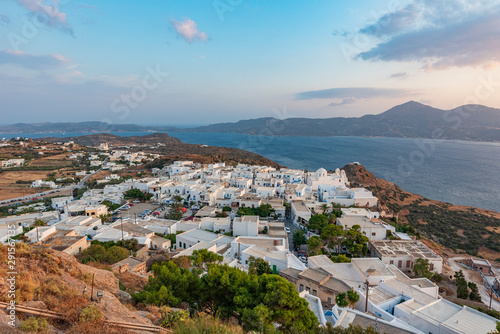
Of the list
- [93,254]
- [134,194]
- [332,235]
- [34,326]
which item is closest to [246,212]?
[332,235]

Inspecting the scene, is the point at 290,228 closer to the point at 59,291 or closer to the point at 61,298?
the point at 59,291

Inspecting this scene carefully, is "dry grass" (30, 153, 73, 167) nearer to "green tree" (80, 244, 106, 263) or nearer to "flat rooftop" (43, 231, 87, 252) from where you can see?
"flat rooftop" (43, 231, 87, 252)

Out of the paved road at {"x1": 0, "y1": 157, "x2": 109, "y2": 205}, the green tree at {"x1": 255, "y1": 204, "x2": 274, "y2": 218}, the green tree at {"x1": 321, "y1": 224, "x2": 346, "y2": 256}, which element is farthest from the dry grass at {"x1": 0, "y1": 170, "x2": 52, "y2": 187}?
the green tree at {"x1": 321, "y1": 224, "x2": 346, "y2": 256}

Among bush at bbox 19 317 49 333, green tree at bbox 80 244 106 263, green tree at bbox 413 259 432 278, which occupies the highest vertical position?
bush at bbox 19 317 49 333

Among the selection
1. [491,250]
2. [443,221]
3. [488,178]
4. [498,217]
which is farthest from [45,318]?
[488,178]

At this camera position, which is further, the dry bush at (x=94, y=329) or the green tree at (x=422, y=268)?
the green tree at (x=422, y=268)

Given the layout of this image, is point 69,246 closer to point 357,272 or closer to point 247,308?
point 247,308

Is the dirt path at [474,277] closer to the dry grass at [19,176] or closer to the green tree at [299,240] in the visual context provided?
the green tree at [299,240]

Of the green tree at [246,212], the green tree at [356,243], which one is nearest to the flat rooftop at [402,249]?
the green tree at [356,243]
